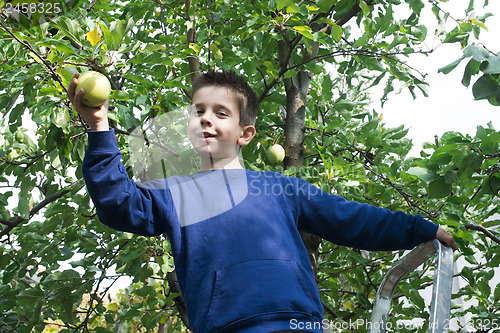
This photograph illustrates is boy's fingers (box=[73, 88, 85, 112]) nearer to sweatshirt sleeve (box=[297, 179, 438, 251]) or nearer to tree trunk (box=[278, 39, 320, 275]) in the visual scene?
sweatshirt sleeve (box=[297, 179, 438, 251])

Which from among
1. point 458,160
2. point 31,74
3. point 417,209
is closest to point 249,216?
point 458,160

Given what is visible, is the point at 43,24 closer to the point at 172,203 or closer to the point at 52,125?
the point at 52,125

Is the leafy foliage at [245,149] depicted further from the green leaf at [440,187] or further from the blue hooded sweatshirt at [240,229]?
the blue hooded sweatshirt at [240,229]

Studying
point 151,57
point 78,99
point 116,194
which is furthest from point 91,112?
point 151,57

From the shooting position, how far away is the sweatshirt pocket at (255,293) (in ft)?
3.92

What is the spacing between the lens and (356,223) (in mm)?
1521

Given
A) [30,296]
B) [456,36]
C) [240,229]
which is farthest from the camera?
[30,296]

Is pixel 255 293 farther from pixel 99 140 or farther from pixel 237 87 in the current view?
pixel 237 87

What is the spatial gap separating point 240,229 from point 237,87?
56 centimetres

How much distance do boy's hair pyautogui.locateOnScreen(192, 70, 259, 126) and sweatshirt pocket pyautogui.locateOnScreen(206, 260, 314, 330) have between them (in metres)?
0.57

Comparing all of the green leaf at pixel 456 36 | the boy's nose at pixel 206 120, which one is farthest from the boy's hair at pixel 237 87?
the green leaf at pixel 456 36

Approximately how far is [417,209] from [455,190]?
31 centimetres

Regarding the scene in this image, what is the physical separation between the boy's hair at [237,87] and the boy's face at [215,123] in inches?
1.2

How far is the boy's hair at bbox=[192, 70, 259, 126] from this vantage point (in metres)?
1.66
